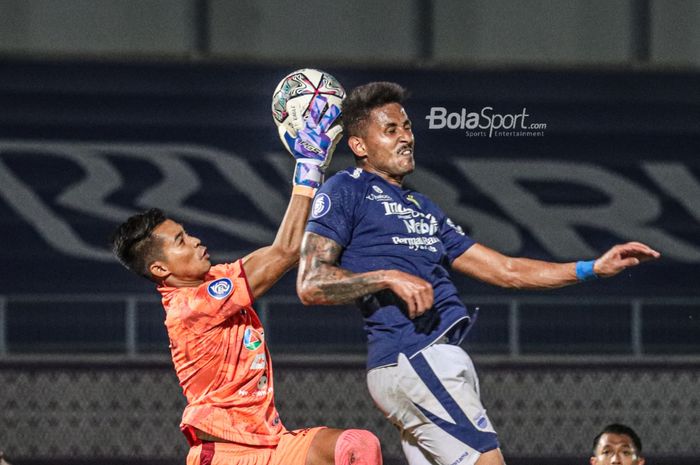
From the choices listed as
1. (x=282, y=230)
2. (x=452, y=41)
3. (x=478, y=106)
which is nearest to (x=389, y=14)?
(x=452, y=41)

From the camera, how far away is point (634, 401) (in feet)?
33.3

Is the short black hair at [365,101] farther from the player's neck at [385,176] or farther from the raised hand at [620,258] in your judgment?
the raised hand at [620,258]

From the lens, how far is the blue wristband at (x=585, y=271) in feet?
14.7

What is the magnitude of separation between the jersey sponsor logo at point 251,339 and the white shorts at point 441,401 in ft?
2.61

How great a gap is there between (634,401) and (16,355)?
16.5ft

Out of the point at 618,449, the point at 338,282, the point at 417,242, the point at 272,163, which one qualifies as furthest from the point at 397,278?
the point at 272,163

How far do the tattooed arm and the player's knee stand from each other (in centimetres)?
72

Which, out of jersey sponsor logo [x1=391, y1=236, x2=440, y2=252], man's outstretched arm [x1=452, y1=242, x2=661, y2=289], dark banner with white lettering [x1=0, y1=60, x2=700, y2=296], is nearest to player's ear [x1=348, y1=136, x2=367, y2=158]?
jersey sponsor logo [x1=391, y1=236, x2=440, y2=252]

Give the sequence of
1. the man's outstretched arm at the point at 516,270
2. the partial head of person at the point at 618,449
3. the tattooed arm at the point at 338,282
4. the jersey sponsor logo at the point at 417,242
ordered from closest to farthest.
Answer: the tattooed arm at the point at 338,282 → the jersey sponsor logo at the point at 417,242 → the man's outstretched arm at the point at 516,270 → the partial head of person at the point at 618,449

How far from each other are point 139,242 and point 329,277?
100 centimetres

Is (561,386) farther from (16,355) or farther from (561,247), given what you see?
(16,355)

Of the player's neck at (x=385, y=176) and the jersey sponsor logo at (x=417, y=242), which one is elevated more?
the player's neck at (x=385, y=176)

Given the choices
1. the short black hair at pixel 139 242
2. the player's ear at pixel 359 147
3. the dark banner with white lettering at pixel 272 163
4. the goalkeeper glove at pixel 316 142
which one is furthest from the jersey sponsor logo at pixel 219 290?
the dark banner with white lettering at pixel 272 163

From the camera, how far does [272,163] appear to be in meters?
12.0
